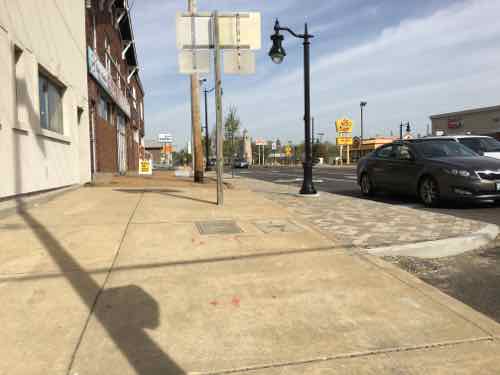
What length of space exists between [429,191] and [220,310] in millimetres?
6913

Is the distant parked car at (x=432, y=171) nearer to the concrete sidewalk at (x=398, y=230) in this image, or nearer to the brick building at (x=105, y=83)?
the concrete sidewalk at (x=398, y=230)

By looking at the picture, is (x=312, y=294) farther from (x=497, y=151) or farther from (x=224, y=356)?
(x=497, y=151)

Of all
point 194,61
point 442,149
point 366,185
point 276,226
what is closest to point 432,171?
point 442,149

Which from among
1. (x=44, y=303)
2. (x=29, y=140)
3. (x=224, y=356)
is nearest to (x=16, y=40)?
(x=29, y=140)

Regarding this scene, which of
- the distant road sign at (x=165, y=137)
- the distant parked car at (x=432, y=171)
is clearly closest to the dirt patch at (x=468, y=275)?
the distant parked car at (x=432, y=171)

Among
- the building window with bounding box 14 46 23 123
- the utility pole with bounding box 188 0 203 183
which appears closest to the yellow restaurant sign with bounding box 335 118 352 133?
the utility pole with bounding box 188 0 203 183

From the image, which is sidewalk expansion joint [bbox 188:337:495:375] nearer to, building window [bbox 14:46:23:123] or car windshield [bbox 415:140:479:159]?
building window [bbox 14:46:23:123]

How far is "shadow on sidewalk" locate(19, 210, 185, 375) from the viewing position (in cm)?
229

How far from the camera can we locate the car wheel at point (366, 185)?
10.9 meters

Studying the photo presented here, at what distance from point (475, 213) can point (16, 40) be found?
9104 millimetres

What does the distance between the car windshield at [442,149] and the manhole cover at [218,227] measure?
17.4 feet

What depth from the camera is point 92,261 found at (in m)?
4.08

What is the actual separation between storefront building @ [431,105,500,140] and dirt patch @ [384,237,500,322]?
2247 inches

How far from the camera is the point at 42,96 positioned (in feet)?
30.2
